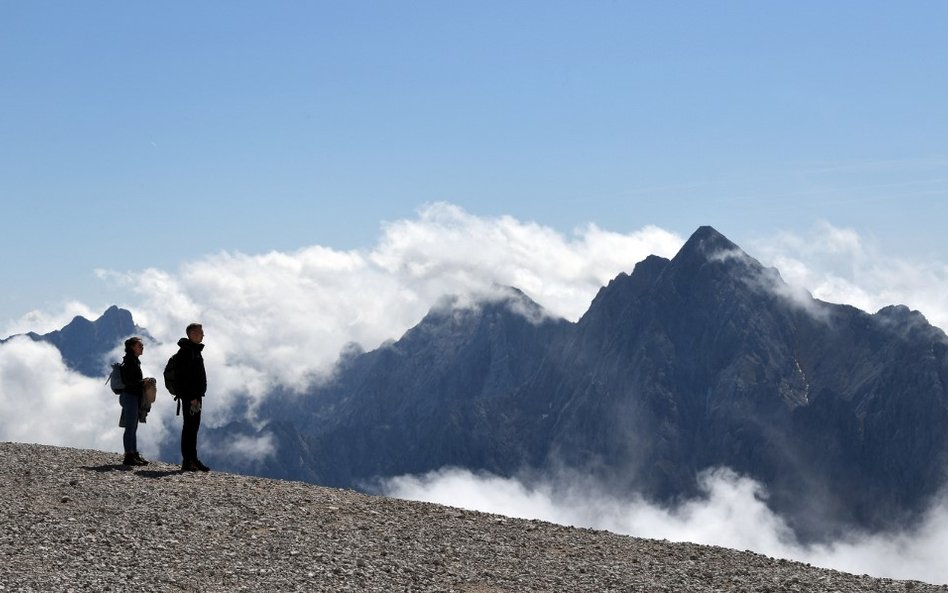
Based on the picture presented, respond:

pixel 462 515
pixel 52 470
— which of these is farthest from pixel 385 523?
pixel 52 470

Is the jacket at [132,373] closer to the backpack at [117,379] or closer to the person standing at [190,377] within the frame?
the backpack at [117,379]

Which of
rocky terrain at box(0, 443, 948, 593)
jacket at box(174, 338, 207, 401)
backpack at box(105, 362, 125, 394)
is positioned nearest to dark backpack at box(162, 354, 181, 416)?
jacket at box(174, 338, 207, 401)

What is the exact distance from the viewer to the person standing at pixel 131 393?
3012 cm

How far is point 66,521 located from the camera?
2306 cm

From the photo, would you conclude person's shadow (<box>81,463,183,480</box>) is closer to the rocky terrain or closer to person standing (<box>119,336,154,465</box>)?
the rocky terrain

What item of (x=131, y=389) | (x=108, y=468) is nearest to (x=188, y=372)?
(x=131, y=389)

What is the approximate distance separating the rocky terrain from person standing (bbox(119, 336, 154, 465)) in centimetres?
157

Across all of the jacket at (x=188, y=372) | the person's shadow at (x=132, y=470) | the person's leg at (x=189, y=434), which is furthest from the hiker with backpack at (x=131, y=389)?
the person's leg at (x=189, y=434)

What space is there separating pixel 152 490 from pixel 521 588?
11236 millimetres

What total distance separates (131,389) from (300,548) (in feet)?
35.5

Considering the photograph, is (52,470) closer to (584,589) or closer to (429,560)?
(429,560)

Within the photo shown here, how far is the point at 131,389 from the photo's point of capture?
30406mm

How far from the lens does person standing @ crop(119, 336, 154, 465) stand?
30.1m

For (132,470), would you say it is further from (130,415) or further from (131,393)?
(131,393)
